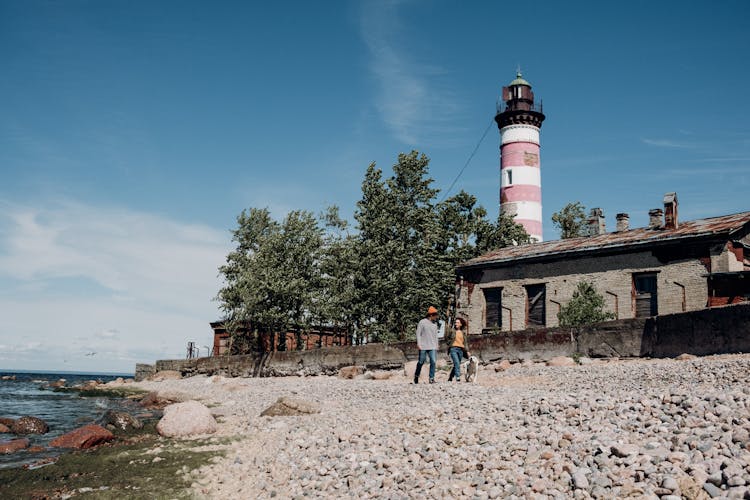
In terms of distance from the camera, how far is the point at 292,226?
35.0 metres

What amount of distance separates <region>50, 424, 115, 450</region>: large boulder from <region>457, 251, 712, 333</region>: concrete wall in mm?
19038

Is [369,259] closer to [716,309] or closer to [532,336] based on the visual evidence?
[532,336]

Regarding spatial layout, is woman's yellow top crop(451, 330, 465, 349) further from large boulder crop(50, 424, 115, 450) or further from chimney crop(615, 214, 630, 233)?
chimney crop(615, 214, 630, 233)

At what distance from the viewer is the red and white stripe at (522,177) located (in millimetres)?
38344

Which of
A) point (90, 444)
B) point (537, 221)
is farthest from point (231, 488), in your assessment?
point (537, 221)

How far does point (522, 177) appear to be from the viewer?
39188mm

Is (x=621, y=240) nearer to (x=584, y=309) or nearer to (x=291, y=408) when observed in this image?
(x=584, y=309)

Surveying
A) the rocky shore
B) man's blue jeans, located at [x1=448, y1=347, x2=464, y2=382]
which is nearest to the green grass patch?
the rocky shore

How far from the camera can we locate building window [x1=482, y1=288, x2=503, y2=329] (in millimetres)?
28375

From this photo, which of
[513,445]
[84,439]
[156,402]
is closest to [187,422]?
[84,439]

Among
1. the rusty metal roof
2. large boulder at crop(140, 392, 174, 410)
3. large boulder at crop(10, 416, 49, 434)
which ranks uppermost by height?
the rusty metal roof

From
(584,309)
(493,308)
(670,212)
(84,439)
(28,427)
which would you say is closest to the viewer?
(84,439)

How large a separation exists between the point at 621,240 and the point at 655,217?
2726mm

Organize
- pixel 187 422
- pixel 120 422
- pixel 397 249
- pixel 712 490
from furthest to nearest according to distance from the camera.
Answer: pixel 397 249
pixel 120 422
pixel 187 422
pixel 712 490
